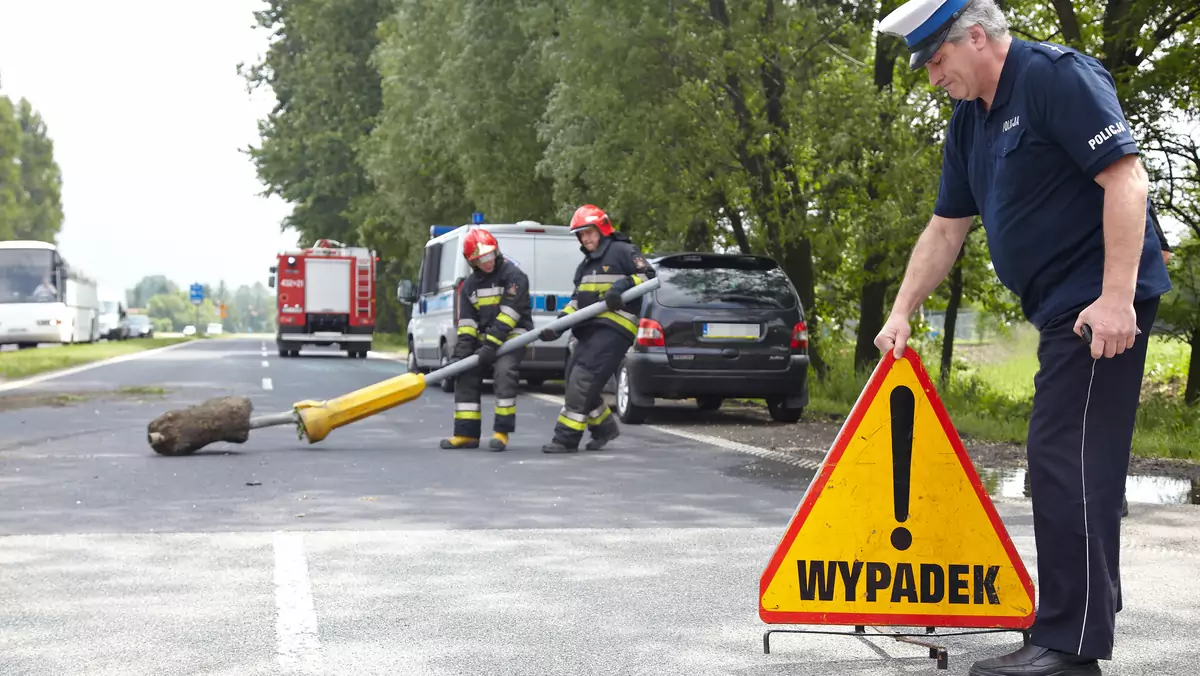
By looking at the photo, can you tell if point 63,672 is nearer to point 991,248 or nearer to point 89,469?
point 991,248

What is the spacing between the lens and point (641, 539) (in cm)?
687

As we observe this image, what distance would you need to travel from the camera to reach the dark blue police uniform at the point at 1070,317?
13.0 ft

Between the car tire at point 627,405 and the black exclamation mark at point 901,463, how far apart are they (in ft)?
31.1

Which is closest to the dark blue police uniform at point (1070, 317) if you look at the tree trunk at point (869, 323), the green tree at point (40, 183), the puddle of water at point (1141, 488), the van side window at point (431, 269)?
the puddle of water at point (1141, 488)

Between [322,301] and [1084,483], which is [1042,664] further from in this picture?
[322,301]

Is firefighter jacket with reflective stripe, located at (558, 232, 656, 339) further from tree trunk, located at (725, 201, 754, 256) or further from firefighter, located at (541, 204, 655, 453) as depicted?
tree trunk, located at (725, 201, 754, 256)

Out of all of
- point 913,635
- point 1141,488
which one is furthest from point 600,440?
point 913,635

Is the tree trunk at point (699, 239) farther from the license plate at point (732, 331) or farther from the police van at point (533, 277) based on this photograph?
the license plate at point (732, 331)

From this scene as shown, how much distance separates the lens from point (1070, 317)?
4.04 m

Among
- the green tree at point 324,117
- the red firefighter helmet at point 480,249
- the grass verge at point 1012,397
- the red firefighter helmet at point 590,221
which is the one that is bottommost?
the grass verge at point 1012,397

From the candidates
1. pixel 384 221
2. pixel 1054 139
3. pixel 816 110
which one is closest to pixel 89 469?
pixel 1054 139

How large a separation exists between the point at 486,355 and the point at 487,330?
13.6 inches

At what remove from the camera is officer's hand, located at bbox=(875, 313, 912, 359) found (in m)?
4.40

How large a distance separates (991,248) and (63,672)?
3.02 meters
